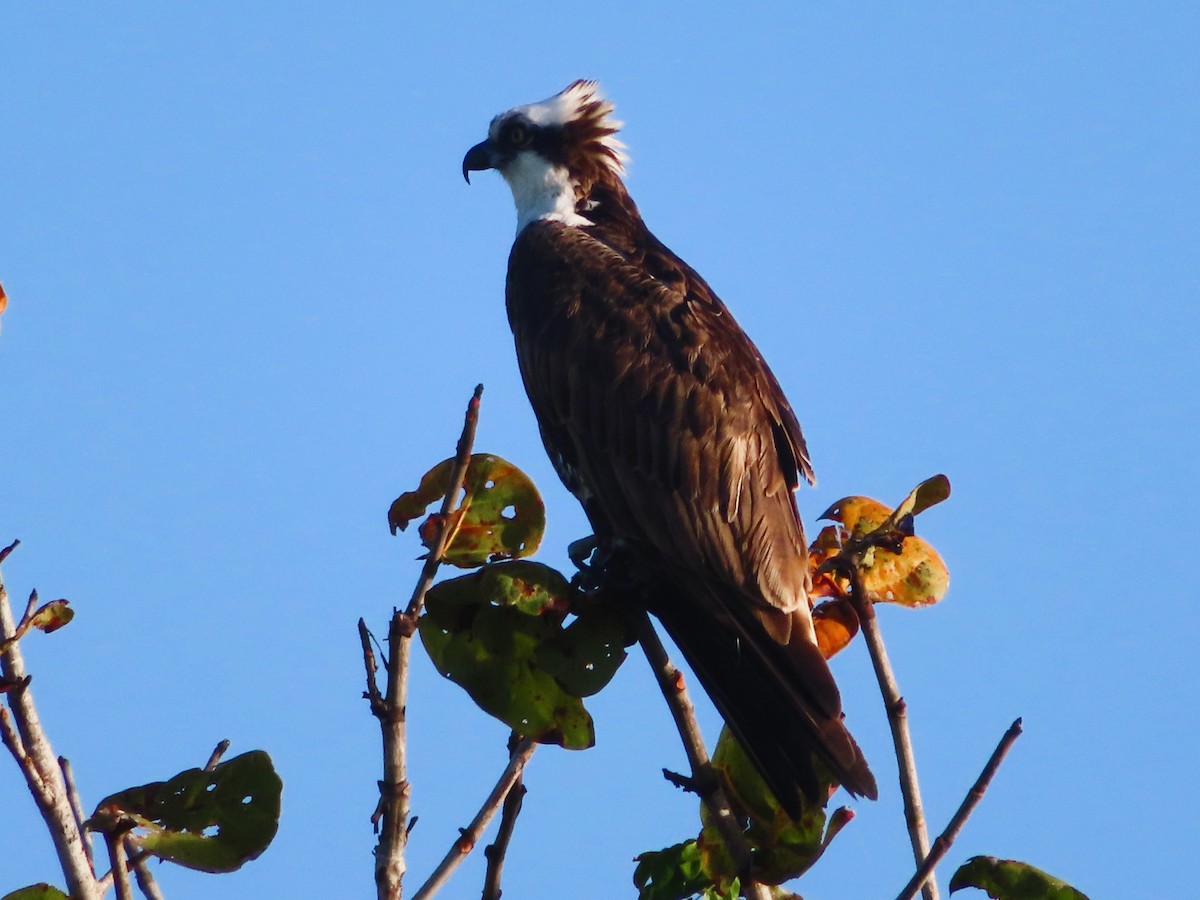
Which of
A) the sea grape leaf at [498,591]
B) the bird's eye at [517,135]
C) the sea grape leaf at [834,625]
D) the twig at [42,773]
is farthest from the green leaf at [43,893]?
the bird's eye at [517,135]

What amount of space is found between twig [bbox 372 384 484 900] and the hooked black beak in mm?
4168

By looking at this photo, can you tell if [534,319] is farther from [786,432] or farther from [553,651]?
[553,651]

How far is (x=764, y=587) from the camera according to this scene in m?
4.75

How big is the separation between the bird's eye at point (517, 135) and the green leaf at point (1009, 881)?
4.55 meters

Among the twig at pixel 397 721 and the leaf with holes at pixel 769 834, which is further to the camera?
the leaf with holes at pixel 769 834

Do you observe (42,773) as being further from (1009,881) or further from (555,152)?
(555,152)

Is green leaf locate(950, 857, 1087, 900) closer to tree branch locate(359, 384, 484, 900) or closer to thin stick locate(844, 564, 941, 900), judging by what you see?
thin stick locate(844, 564, 941, 900)

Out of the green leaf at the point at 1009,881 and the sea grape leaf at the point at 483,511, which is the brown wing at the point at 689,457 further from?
the sea grape leaf at the point at 483,511

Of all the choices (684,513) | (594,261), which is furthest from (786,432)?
(594,261)

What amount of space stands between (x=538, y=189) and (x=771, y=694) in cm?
328

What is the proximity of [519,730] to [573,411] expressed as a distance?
2.01 metres

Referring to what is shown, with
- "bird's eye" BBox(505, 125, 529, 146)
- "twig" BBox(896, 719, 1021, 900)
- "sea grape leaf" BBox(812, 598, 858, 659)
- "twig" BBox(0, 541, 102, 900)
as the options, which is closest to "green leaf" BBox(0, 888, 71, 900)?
"twig" BBox(0, 541, 102, 900)

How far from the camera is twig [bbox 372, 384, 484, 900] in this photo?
3.14 metres

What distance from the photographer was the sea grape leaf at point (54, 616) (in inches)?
133
